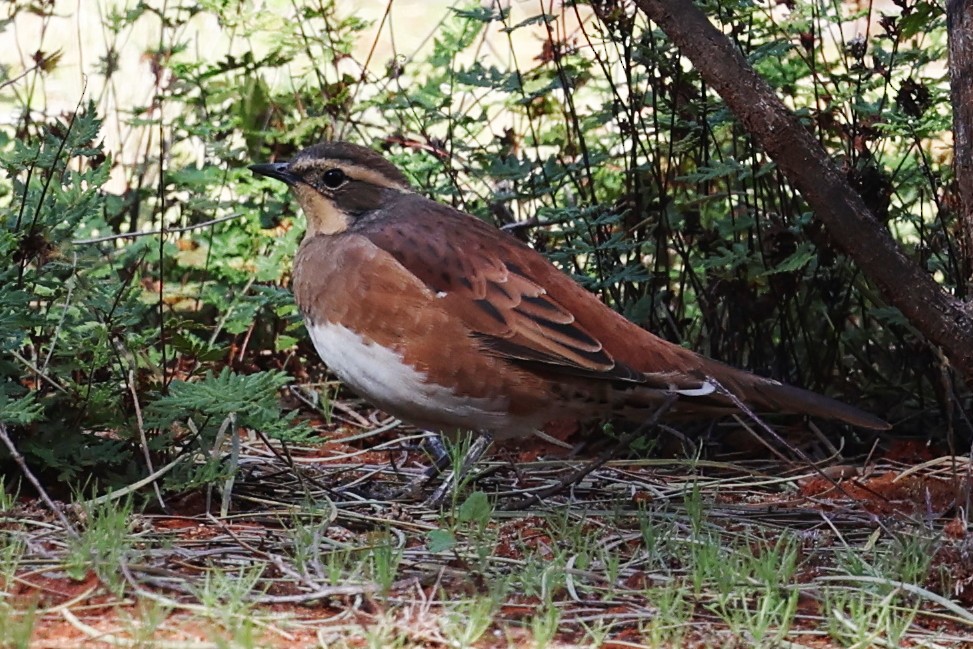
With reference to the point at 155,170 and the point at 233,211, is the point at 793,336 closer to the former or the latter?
the point at 233,211

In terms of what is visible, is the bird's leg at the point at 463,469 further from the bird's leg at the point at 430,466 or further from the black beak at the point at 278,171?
the black beak at the point at 278,171

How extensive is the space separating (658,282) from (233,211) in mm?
2156

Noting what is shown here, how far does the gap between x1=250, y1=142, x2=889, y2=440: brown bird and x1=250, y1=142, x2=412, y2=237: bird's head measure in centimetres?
22

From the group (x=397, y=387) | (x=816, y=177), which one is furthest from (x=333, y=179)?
(x=816, y=177)

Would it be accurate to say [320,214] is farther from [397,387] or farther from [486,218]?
[486,218]

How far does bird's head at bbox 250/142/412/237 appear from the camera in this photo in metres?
5.61

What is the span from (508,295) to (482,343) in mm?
203

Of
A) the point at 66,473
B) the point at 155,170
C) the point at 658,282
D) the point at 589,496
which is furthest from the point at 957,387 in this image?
the point at 155,170

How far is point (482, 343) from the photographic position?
16.5 ft

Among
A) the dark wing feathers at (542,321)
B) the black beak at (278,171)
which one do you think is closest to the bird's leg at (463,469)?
the dark wing feathers at (542,321)

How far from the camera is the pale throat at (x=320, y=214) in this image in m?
5.58

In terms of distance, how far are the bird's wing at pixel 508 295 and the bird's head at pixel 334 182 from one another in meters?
0.25

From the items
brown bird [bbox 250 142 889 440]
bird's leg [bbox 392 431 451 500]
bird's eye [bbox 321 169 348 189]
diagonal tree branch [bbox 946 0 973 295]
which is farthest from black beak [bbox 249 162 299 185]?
diagonal tree branch [bbox 946 0 973 295]

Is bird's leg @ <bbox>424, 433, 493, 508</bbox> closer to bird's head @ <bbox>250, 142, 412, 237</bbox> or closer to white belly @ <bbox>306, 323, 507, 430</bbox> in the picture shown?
white belly @ <bbox>306, 323, 507, 430</bbox>
